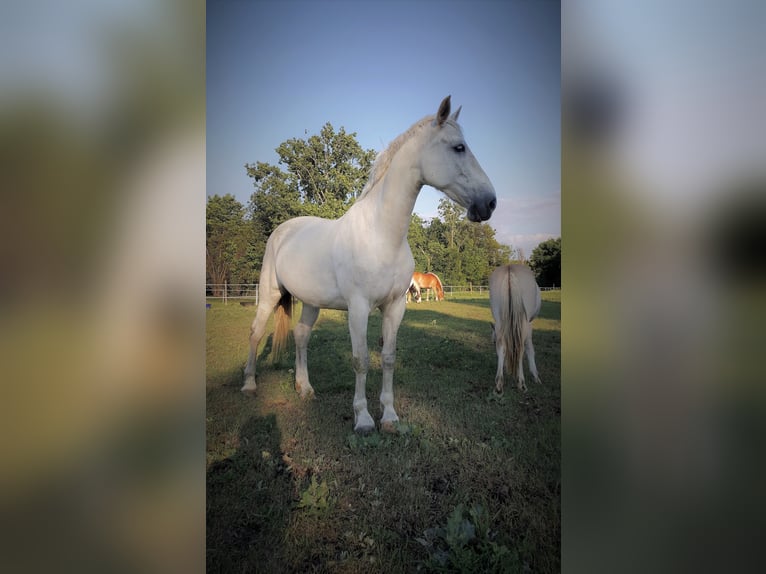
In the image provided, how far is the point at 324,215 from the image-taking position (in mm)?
2447

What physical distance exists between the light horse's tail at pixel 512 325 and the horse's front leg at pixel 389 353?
0.69 m

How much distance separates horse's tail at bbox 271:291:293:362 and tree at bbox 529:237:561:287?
6.60 ft

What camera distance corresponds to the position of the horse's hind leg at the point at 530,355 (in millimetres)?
2209

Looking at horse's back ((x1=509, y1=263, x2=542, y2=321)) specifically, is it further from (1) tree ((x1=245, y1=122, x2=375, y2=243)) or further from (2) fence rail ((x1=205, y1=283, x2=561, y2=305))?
(1) tree ((x1=245, y1=122, x2=375, y2=243))

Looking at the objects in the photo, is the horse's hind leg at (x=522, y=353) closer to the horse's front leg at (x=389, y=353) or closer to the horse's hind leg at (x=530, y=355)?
the horse's hind leg at (x=530, y=355)

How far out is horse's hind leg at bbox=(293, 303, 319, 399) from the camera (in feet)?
9.02

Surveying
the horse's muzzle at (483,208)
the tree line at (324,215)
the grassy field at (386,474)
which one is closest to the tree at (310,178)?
the tree line at (324,215)

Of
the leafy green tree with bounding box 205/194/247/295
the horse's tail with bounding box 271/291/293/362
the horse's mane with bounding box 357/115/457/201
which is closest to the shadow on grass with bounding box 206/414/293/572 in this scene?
the leafy green tree with bounding box 205/194/247/295
